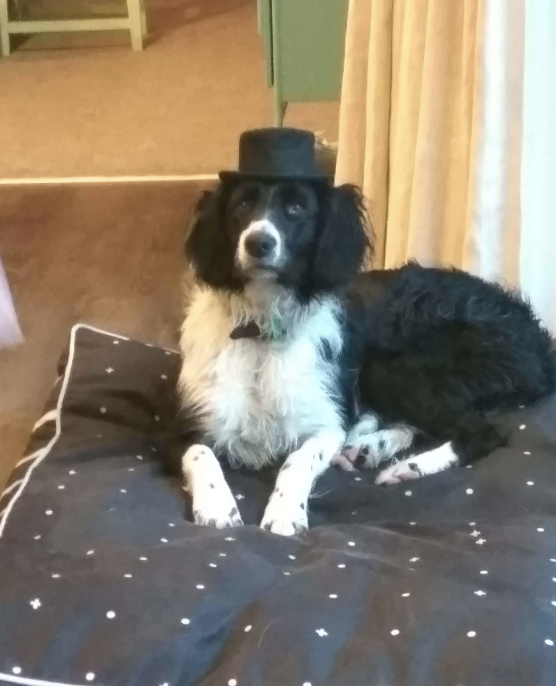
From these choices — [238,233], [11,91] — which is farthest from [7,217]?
[238,233]

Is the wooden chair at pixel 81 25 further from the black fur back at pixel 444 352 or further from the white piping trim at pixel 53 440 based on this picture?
the black fur back at pixel 444 352

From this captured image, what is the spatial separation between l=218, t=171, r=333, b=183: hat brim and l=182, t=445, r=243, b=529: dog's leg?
1.88 feet

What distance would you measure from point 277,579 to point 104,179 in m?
2.97

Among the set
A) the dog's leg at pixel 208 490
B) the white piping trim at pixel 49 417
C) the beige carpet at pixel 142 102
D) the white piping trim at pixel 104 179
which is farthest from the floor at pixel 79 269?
the dog's leg at pixel 208 490

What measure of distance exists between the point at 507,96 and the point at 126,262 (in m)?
1.64

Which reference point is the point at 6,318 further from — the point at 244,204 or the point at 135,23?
the point at 135,23

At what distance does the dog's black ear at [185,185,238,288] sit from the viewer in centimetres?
200

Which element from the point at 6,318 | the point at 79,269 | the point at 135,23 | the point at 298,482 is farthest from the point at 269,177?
the point at 135,23

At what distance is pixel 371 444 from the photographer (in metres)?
2.14

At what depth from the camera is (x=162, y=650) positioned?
1426 millimetres

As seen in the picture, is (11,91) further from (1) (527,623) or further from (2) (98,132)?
(1) (527,623)

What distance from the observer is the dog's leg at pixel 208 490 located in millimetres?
1842

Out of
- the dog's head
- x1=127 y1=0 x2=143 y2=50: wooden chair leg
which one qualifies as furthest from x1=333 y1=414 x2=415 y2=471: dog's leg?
x1=127 y1=0 x2=143 y2=50: wooden chair leg

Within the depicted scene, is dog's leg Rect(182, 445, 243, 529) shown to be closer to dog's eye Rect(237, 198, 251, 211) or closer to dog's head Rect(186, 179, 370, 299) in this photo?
dog's head Rect(186, 179, 370, 299)
